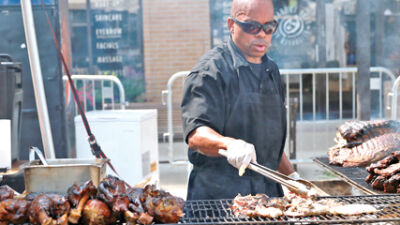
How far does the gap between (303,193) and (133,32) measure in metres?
8.99

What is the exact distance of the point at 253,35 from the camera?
303 cm

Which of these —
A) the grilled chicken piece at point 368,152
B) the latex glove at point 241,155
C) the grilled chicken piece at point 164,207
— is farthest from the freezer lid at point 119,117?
the grilled chicken piece at point 164,207

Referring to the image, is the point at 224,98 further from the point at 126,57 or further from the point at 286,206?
the point at 126,57

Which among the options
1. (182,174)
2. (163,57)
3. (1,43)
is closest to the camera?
(1,43)

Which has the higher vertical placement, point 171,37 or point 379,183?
point 171,37

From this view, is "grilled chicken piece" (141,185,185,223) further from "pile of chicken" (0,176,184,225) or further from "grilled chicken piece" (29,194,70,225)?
"grilled chicken piece" (29,194,70,225)

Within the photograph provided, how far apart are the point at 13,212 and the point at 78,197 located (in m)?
0.28

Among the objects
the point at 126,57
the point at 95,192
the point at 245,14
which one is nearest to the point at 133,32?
the point at 126,57

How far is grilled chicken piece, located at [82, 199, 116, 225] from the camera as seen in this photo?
1950 mm

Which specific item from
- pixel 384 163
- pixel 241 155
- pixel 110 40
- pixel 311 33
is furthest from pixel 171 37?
pixel 241 155

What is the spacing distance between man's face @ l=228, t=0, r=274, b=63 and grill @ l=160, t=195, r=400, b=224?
1.12 m

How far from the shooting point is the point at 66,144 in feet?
17.4

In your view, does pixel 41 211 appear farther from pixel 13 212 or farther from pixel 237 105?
pixel 237 105

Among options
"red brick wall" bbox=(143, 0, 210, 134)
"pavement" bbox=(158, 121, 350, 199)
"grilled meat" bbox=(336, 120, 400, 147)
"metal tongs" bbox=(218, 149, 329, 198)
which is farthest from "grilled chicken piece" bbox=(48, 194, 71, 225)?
"red brick wall" bbox=(143, 0, 210, 134)
